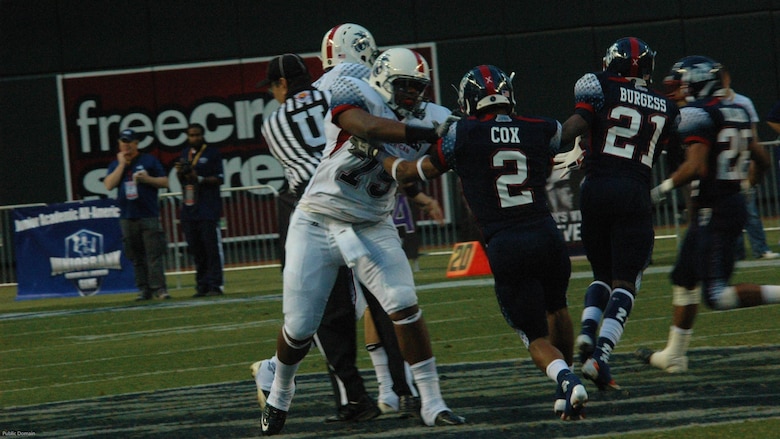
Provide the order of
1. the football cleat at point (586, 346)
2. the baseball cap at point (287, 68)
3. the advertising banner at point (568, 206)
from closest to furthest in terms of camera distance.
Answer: the baseball cap at point (287, 68), the football cleat at point (586, 346), the advertising banner at point (568, 206)

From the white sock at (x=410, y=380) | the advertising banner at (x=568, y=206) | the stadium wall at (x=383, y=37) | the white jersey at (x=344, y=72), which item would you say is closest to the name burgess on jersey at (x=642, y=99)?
the white jersey at (x=344, y=72)

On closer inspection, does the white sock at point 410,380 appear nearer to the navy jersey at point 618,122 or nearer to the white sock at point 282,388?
the white sock at point 282,388

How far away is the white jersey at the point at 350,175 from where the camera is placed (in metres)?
6.40

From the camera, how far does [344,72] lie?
6.88m

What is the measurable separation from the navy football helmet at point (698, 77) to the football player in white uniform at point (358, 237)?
Answer: 6.98 ft

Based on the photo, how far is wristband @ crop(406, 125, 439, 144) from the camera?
20.0 feet

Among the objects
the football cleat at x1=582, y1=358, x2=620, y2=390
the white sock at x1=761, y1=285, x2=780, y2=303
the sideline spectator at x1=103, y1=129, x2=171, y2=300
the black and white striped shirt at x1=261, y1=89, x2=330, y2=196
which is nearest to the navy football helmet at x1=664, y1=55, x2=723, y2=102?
the white sock at x1=761, y1=285, x2=780, y2=303

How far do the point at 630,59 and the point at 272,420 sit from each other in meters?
3.06

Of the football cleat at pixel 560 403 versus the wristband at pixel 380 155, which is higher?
the wristband at pixel 380 155

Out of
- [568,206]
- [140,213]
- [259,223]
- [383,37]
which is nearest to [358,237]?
[140,213]

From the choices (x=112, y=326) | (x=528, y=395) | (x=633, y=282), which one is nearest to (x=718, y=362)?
(x=633, y=282)

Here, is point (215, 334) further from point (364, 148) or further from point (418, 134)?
point (418, 134)

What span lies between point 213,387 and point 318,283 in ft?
7.23

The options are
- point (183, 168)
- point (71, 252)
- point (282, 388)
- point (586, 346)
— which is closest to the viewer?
point (282, 388)
